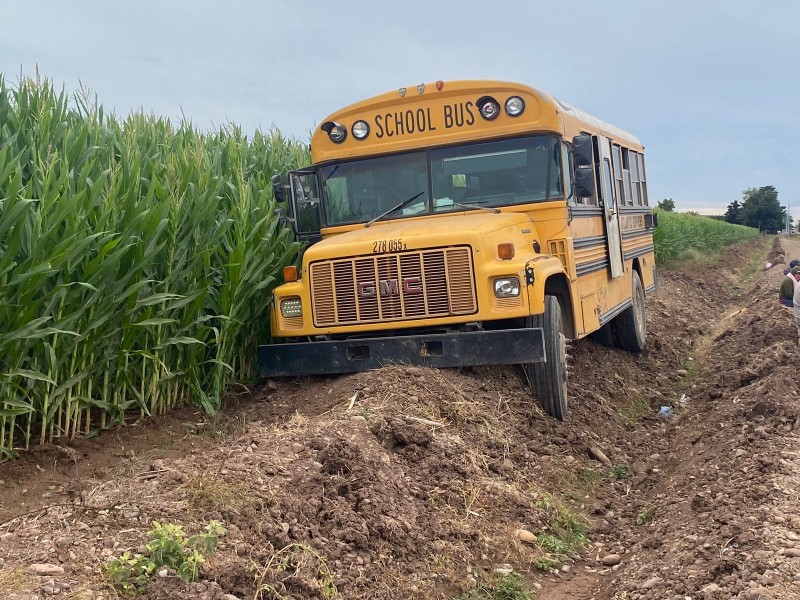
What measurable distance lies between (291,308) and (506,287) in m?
1.80

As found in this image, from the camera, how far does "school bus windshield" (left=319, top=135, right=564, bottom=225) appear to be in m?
7.16

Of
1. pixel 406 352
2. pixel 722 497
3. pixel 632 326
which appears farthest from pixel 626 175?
pixel 722 497

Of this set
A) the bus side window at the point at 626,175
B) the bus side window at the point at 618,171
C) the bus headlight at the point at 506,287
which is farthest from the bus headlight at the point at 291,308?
the bus side window at the point at 626,175

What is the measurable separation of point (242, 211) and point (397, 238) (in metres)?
1.56

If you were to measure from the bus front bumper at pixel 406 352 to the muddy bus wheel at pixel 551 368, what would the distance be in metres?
0.30

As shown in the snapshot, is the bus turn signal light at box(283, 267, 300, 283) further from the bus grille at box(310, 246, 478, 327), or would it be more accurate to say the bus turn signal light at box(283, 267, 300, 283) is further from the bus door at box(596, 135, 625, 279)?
the bus door at box(596, 135, 625, 279)

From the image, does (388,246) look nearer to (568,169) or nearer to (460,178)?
(460,178)

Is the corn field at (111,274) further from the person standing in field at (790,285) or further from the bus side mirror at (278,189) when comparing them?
the person standing in field at (790,285)

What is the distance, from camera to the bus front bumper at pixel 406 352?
617cm

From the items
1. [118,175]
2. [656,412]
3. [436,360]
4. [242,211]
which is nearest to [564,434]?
[436,360]

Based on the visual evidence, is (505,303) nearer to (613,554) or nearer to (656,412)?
(613,554)

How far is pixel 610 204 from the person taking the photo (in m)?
9.25

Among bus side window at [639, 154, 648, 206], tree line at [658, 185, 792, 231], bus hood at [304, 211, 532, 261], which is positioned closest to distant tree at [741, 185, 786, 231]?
tree line at [658, 185, 792, 231]

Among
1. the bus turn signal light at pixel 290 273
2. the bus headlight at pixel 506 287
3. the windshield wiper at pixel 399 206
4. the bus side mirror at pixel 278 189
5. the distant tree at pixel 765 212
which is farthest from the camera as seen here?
the distant tree at pixel 765 212
